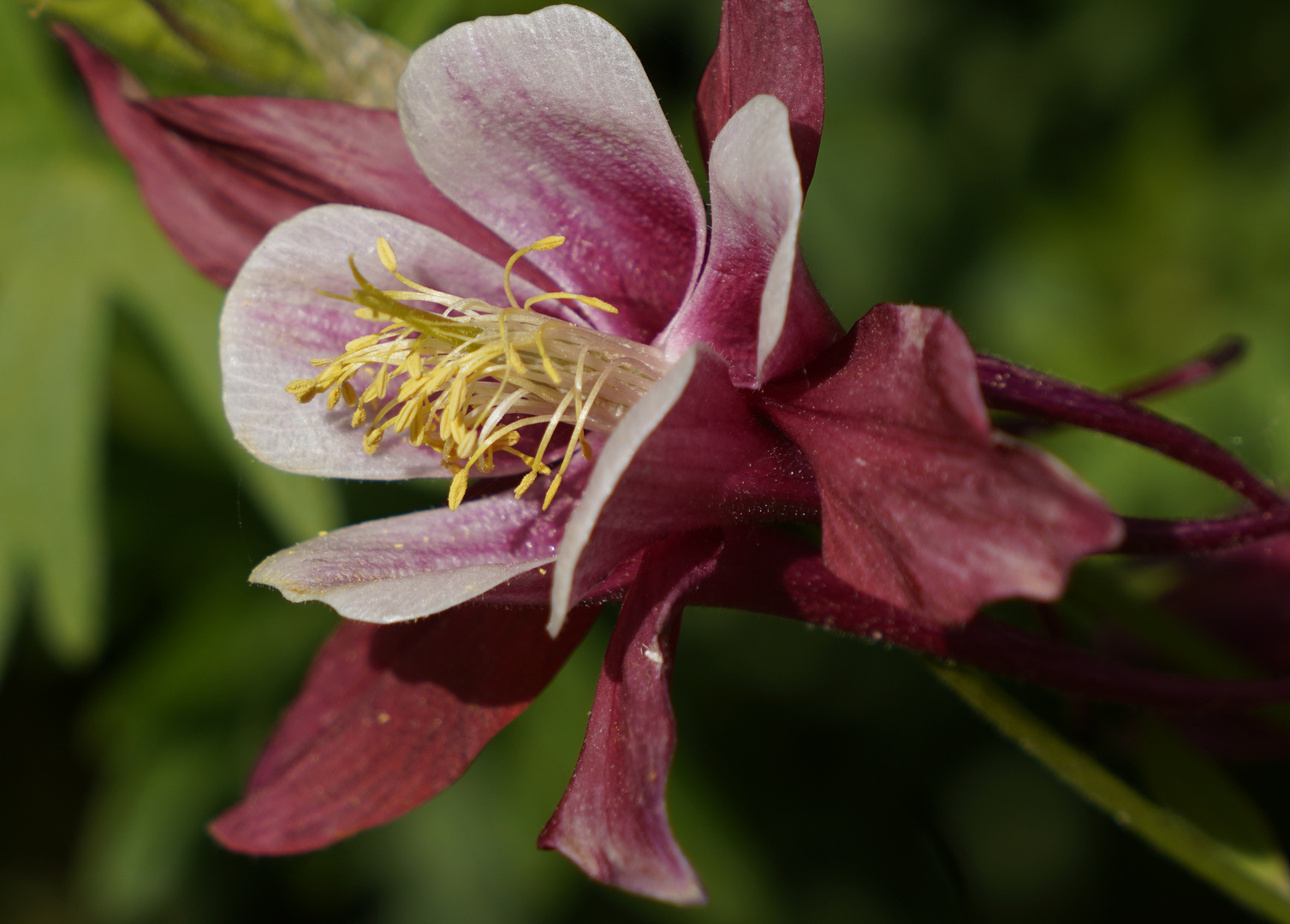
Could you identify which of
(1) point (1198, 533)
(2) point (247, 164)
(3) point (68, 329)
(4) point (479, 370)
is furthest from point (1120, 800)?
(3) point (68, 329)

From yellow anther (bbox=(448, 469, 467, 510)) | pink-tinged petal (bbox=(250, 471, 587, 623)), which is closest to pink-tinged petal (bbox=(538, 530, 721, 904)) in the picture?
pink-tinged petal (bbox=(250, 471, 587, 623))

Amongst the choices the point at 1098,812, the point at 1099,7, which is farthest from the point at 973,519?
the point at 1099,7

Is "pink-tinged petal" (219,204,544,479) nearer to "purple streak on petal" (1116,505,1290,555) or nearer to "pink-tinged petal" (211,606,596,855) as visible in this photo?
"pink-tinged petal" (211,606,596,855)

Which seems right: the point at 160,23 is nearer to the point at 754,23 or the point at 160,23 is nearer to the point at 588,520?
the point at 754,23

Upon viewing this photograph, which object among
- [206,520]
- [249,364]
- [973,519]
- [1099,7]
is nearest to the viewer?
[973,519]

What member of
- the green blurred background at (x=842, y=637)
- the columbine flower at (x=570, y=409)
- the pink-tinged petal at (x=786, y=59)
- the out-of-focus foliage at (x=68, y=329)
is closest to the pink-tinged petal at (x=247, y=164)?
the columbine flower at (x=570, y=409)

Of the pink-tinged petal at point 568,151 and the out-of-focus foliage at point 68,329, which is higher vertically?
the pink-tinged petal at point 568,151

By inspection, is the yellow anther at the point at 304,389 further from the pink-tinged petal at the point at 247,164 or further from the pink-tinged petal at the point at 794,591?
the pink-tinged petal at the point at 794,591
